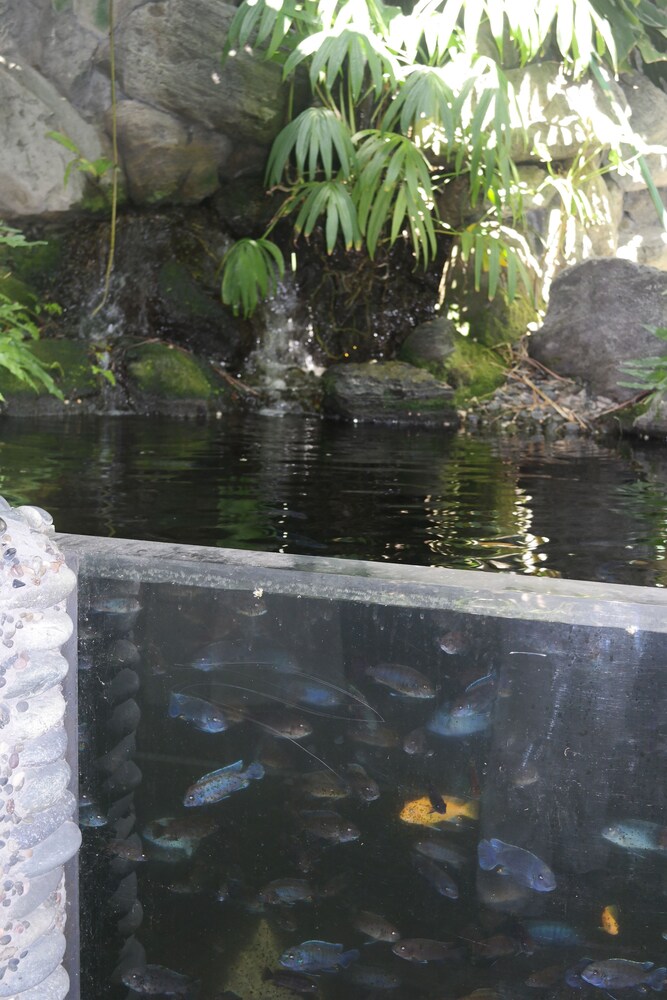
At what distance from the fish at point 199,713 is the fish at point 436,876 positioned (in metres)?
0.28

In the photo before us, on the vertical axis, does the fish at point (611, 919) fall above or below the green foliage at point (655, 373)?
below

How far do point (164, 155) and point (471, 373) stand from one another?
111 inches

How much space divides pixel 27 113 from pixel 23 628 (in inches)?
278

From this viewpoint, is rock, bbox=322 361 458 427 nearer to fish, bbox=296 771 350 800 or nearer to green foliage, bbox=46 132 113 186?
green foliage, bbox=46 132 113 186

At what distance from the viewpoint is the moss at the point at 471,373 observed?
22.0 feet

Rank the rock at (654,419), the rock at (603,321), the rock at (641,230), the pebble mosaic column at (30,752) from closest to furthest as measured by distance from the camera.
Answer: the pebble mosaic column at (30,752) → the rock at (654,419) → the rock at (603,321) → the rock at (641,230)

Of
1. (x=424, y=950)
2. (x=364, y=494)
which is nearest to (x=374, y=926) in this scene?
(x=424, y=950)

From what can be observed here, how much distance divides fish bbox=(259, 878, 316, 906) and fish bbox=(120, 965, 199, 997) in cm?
17

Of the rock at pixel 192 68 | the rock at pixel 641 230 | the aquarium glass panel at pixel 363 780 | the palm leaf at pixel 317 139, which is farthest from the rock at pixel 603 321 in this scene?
the aquarium glass panel at pixel 363 780

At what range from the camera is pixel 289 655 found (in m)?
1.20

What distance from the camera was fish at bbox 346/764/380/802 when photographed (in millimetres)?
1181

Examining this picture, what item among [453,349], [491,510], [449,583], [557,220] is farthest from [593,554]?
[557,220]

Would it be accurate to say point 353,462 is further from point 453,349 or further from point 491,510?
point 453,349

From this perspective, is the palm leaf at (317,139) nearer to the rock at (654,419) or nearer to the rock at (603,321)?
the rock at (603,321)
